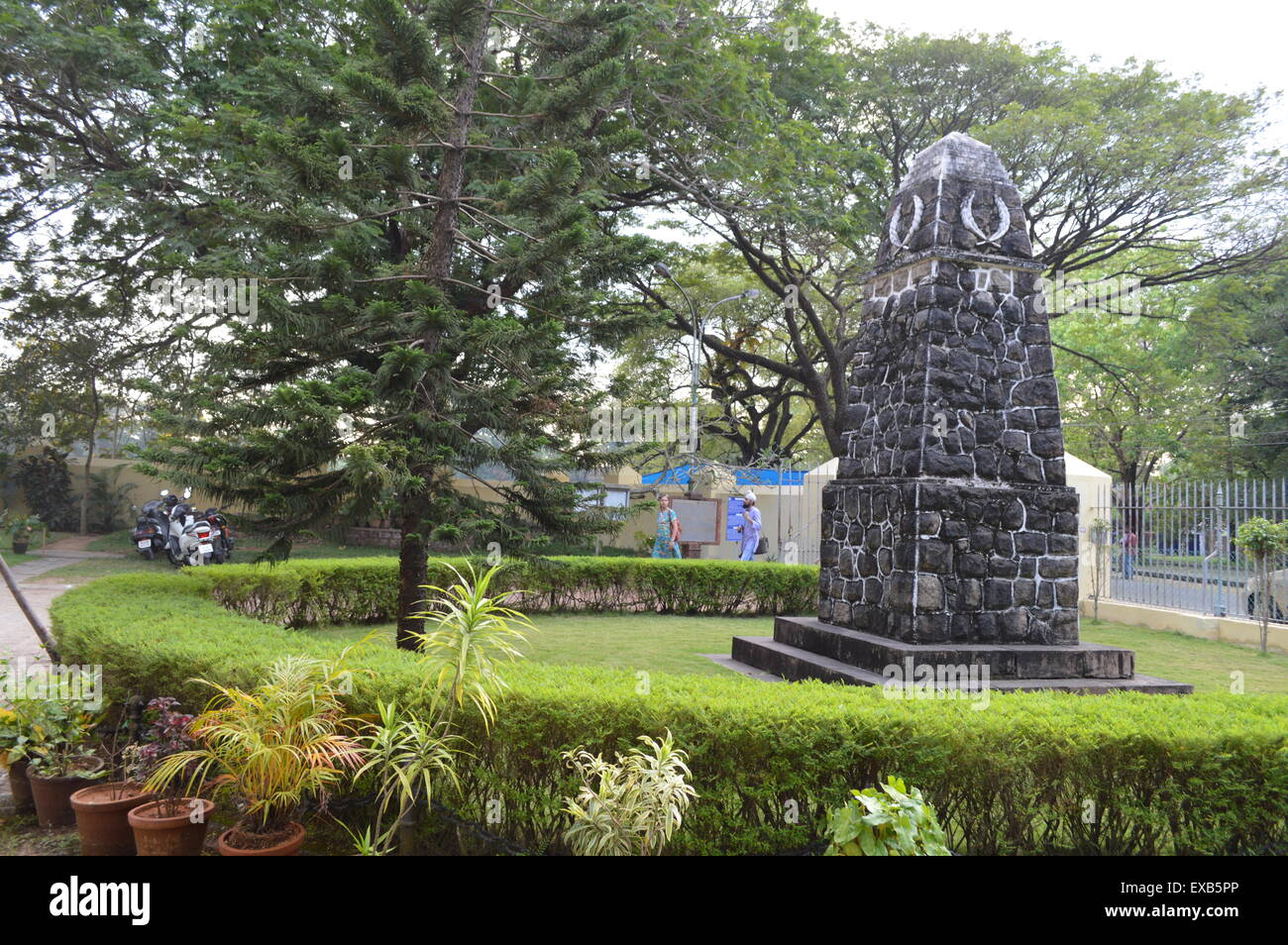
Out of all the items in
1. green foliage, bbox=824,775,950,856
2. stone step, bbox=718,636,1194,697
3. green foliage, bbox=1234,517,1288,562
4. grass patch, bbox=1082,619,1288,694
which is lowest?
grass patch, bbox=1082,619,1288,694

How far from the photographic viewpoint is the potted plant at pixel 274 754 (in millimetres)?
3225

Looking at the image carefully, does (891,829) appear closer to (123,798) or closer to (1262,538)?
(123,798)

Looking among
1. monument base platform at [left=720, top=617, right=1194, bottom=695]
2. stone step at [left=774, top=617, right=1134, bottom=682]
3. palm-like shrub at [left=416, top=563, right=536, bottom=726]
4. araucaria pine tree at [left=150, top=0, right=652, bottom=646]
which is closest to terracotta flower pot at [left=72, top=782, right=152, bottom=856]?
palm-like shrub at [left=416, top=563, right=536, bottom=726]

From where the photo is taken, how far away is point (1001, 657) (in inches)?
241

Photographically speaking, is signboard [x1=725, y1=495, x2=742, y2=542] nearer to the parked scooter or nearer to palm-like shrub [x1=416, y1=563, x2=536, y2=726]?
the parked scooter

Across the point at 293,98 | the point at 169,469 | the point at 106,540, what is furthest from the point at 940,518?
the point at 106,540

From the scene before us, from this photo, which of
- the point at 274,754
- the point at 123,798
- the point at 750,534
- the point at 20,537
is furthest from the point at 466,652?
the point at 20,537

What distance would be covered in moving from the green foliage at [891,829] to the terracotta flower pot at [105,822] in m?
2.96

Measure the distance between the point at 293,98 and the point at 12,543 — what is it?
49.5 ft

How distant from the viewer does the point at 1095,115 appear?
14867 millimetres

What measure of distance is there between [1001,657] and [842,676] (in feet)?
3.84

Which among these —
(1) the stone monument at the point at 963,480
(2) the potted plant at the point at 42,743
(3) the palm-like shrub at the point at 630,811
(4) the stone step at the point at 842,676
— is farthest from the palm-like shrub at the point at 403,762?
(1) the stone monument at the point at 963,480

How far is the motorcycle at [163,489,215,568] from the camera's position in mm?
14164

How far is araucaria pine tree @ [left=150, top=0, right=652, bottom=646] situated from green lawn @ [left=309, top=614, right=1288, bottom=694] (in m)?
1.54
